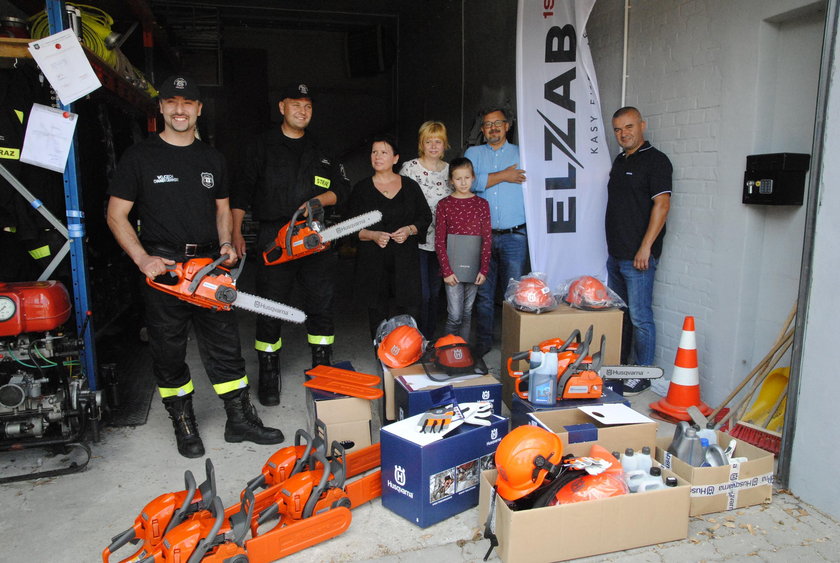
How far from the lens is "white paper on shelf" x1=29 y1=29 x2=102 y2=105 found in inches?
120

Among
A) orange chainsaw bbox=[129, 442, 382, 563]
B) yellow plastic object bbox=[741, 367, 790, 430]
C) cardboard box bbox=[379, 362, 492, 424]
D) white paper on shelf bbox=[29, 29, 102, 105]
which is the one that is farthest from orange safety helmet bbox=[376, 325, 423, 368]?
white paper on shelf bbox=[29, 29, 102, 105]

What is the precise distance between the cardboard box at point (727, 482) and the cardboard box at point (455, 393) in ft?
2.90

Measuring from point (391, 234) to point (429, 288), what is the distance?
2.45ft

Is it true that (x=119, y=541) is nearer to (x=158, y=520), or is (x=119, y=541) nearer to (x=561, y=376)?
(x=158, y=520)

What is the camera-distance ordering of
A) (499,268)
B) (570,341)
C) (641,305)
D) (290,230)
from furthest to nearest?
1. (499,268)
2. (641,305)
3. (290,230)
4. (570,341)

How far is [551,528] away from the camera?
2.29m

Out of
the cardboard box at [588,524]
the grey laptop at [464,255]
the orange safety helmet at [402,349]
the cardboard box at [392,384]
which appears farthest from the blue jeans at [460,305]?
the cardboard box at [588,524]

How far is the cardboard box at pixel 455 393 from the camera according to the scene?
3119 millimetres

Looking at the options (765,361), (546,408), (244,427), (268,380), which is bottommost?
(244,427)

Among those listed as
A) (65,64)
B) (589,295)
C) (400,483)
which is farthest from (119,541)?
(589,295)

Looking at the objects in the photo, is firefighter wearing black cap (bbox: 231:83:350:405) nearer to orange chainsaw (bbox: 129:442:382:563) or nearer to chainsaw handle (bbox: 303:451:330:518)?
orange chainsaw (bbox: 129:442:382:563)

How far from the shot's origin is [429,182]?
4.58m

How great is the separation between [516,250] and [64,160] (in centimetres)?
303

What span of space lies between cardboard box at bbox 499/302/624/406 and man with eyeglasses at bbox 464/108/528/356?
710mm
